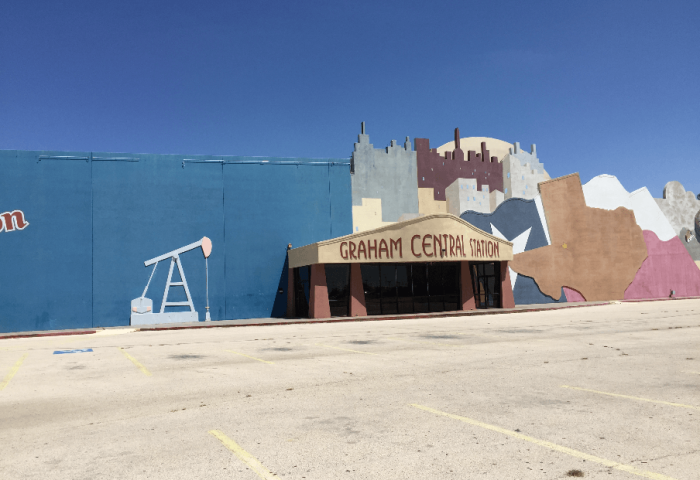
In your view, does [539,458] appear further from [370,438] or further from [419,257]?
[419,257]

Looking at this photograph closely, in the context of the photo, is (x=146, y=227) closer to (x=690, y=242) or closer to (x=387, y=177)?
(x=387, y=177)

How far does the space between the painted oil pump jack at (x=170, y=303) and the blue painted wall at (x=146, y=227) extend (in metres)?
0.28

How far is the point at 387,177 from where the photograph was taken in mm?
55219

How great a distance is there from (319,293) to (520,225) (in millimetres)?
17720

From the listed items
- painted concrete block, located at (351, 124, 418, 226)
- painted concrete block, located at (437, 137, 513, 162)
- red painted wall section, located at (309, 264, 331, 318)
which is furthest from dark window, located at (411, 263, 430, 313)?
painted concrete block, located at (437, 137, 513, 162)

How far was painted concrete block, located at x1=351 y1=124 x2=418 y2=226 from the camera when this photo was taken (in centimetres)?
5428

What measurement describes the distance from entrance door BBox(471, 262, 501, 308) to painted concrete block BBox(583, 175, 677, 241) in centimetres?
1197

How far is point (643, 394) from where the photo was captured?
7316mm

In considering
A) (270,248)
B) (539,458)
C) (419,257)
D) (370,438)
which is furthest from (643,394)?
(270,248)

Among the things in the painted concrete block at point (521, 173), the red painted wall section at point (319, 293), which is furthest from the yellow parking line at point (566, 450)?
the painted concrete block at point (521, 173)

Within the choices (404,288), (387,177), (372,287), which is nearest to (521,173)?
(387,177)

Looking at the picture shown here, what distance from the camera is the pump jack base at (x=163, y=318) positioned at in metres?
28.8

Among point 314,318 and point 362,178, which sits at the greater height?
point 362,178

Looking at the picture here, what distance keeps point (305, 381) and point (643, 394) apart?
501cm
